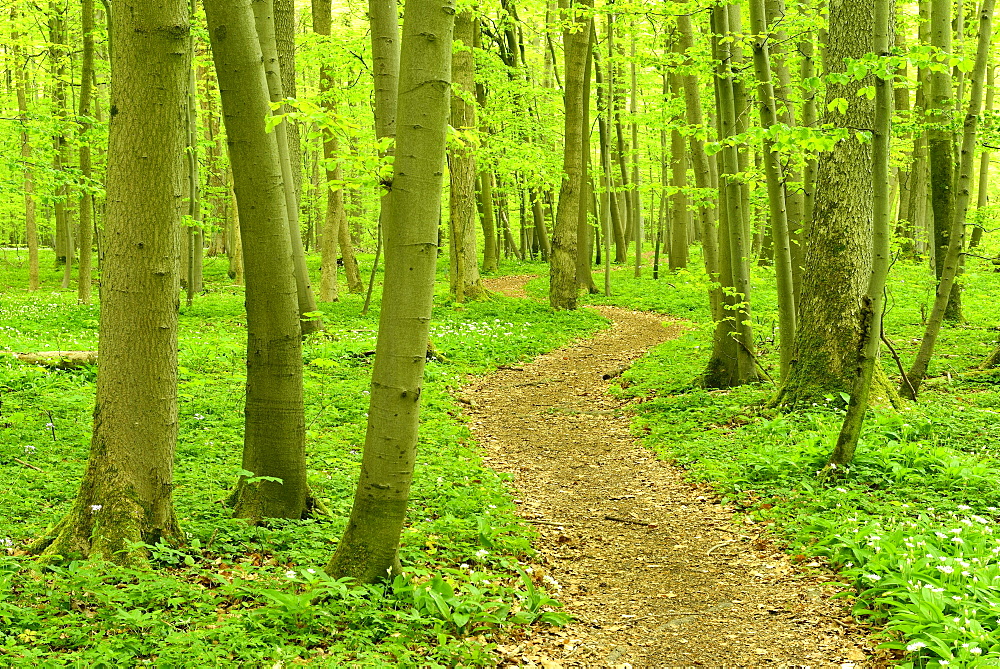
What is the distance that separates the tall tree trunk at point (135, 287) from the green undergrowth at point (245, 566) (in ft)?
0.98

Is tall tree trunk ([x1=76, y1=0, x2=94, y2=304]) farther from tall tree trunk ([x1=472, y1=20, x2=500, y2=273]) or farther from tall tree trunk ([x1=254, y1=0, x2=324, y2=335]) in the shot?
tall tree trunk ([x1=472, y1=20, x2=500, y2=273])

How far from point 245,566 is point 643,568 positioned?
2997mm

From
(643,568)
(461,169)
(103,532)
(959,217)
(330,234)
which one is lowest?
(643,568)

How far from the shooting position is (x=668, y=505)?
683cm

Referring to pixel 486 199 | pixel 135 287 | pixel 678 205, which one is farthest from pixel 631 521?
pixel 486 199

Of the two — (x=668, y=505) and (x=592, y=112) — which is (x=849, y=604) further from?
(x=592, y=112)

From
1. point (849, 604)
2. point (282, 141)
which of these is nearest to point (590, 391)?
point (282, 141)

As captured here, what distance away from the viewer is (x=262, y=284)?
5148 millimetres

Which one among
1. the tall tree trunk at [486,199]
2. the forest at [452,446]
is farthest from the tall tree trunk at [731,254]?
the tall tree trunk at [486,199]

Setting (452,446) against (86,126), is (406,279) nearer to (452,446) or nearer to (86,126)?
(452,446)

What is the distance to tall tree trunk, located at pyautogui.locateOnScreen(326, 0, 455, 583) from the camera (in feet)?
13.2

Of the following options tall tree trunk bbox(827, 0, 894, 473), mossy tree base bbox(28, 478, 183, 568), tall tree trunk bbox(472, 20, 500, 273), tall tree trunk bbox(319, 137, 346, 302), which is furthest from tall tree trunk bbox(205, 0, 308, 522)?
tall tree trunk bbox(472, 20, 500, 273)

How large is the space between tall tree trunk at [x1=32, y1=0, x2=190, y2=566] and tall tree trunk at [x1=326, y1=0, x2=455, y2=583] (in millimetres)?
1389

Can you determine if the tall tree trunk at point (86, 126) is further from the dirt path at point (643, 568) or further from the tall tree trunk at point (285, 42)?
the dirt path at point (643, 568)
